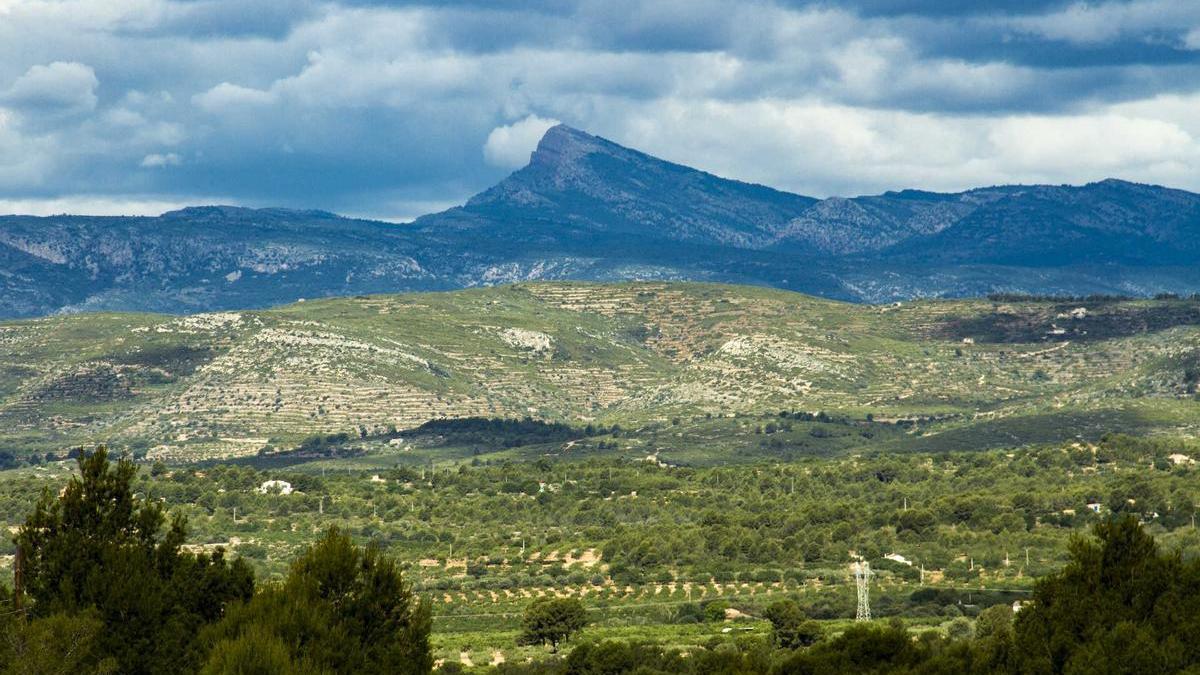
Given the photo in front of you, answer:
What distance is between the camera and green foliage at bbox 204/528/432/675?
63812 millimetres

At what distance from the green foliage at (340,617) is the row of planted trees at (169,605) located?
50 millimetres

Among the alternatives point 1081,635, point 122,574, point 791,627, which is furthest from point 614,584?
point 122,574

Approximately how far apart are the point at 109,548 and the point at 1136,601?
39.6m

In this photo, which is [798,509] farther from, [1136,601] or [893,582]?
[1136,601]

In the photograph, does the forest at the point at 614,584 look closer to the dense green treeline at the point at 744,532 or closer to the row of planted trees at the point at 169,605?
the row of planted trees at the point at 169,605

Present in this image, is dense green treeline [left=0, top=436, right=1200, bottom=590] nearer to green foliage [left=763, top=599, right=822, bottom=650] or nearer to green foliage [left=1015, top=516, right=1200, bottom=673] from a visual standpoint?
green foliage [left=763, top=599, right=822, bottom=650]

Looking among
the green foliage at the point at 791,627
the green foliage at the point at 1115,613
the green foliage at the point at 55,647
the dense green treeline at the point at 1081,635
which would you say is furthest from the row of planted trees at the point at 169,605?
the green foliage at the point at 791,627

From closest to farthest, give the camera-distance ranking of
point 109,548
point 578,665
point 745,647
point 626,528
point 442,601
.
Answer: point 109,548 < point 578,665 < point 745,647 < point 442,601 < point 626,528

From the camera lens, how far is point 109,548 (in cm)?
7106

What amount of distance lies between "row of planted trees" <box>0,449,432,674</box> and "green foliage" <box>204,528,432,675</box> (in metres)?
0.05

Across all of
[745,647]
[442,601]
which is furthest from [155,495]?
[745,647]

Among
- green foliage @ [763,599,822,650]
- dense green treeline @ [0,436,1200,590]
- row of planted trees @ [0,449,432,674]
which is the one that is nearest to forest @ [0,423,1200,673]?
row of planted trees @ [0,449,432,674]

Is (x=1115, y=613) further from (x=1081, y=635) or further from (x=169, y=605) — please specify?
(x=169, y=605)

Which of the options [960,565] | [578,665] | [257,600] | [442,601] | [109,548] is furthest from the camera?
[960,565]
